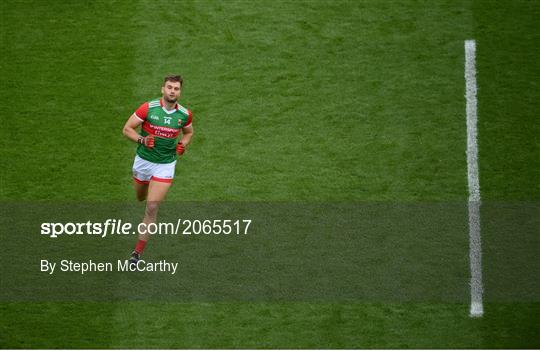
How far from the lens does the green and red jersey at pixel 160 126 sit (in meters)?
12.7

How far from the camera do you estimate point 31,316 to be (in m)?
12.4

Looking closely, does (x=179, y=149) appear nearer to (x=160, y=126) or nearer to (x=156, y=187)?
(x=160, y=126)

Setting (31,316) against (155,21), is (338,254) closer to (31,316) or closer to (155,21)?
(31,316)

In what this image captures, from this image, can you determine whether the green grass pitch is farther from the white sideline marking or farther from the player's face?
the player's face

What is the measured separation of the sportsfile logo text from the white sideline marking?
2.89 metres

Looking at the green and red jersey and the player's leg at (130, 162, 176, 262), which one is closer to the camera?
the green and red jersey

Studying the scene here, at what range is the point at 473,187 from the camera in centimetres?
1454

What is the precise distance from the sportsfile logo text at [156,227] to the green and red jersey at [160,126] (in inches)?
50.9

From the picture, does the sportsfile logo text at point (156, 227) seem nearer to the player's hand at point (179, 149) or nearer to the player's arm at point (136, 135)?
the player's hand at point (179, 149)

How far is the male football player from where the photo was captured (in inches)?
498

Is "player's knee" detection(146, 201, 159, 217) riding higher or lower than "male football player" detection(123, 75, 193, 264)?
lower

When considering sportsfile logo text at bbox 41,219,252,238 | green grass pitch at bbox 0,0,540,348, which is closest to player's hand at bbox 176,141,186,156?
sportsfile logo text at bbox 41,219,252,238

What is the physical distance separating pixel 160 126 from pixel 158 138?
0.48ft

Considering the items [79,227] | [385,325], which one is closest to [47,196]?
[79,227]
